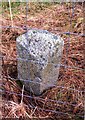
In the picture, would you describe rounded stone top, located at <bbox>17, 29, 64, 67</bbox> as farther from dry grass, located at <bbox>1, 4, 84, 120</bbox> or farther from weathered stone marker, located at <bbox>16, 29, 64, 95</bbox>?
dry grass, located at <bbox>1, 4, 84, 120</bbox>

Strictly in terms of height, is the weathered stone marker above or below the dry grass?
above

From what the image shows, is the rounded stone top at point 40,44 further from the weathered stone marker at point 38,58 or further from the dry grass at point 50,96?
the dry grass at point 50,96

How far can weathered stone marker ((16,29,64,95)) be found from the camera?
1835 millimetres

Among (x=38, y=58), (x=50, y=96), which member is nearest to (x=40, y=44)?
(x=38, y=58)

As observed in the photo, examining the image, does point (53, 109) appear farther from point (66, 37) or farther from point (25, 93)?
point (66, 37)

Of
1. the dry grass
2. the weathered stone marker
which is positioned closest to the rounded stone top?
the weathered stone marker

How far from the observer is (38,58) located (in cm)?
182

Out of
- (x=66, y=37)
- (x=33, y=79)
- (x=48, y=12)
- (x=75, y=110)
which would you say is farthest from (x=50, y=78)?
(x=48, y=12)

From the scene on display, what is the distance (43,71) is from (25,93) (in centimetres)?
24

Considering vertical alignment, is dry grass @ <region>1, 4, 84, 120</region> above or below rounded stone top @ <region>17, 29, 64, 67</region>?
below

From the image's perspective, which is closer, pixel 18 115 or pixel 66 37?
pixel 18 115

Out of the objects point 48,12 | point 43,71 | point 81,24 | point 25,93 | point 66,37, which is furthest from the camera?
point 48,12

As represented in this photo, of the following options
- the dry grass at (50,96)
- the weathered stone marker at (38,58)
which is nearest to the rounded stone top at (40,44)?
the weathered stone marker at (38,58)

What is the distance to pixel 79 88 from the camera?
79.5 inches
